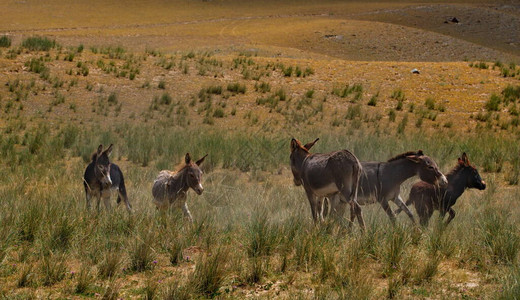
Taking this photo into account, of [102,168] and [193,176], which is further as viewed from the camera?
[102,168]

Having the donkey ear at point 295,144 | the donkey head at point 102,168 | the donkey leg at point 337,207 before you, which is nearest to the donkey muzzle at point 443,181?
the donkey leg at point 337,207

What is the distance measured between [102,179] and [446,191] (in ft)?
Answer: 18.6

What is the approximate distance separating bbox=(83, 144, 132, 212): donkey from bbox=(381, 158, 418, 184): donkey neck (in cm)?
428

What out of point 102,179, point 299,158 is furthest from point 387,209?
point 102,179

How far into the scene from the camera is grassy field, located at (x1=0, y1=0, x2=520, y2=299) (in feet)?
25.1

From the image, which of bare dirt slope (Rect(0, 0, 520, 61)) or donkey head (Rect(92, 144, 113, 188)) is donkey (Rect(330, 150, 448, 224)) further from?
bare dirt slope (Rect(0, 0, 520, 61))

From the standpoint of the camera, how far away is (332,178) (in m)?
9.56

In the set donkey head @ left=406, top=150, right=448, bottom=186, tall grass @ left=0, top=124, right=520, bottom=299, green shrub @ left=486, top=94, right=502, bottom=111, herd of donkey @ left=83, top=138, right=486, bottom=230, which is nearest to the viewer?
tall grass @ left=0, top=124, right=520, bottom=299

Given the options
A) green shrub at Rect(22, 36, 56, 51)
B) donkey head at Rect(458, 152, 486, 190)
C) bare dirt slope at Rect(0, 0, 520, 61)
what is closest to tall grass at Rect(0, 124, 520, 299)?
donkey head at Rect(458, 152, 486, 190)

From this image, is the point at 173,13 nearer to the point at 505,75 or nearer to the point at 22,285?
the point at 505,75

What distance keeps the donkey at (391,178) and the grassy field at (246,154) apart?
1.16 feet

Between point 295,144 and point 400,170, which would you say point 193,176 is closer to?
point 295,144

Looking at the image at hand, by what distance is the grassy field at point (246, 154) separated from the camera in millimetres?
7664

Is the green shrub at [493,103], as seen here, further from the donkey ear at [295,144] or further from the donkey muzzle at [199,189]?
the donkey muzzle at [199,189]
